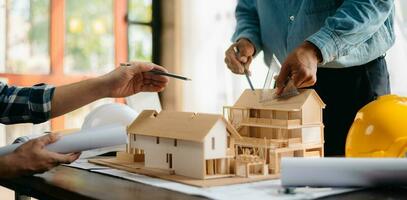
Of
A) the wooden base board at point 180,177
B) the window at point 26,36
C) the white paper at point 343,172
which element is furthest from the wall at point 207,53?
the white paper at point 343,172

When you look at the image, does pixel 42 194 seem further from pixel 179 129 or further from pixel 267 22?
pixel 267 22

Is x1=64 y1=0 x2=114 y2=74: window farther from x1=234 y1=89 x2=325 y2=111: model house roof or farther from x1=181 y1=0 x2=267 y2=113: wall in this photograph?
x1=234 y1=89 x2=325 y2=111: model house roof

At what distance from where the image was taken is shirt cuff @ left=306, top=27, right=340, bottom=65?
1123 mm

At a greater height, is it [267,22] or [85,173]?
[267,22]

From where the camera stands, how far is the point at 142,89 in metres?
1.33

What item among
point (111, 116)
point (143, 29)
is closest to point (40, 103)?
point (111, 116)

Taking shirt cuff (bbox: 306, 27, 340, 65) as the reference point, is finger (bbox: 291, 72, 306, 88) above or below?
below

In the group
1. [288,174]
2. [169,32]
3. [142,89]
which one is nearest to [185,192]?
[288,174]

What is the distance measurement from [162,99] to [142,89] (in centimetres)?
230

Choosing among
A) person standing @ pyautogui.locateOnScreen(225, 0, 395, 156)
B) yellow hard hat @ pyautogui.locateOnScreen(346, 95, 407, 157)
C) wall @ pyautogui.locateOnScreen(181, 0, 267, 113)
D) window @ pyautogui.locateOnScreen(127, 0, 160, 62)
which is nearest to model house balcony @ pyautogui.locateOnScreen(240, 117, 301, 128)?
yellow hard hat @ pyautogui.locateOnScreen(346, 95, 407, 157)

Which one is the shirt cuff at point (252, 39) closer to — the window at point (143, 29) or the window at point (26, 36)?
the window at point (26, 36)

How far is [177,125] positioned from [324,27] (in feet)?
1.40

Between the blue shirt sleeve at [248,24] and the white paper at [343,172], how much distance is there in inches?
28.1

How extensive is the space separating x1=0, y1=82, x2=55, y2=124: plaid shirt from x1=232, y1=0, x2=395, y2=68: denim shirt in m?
0.57
